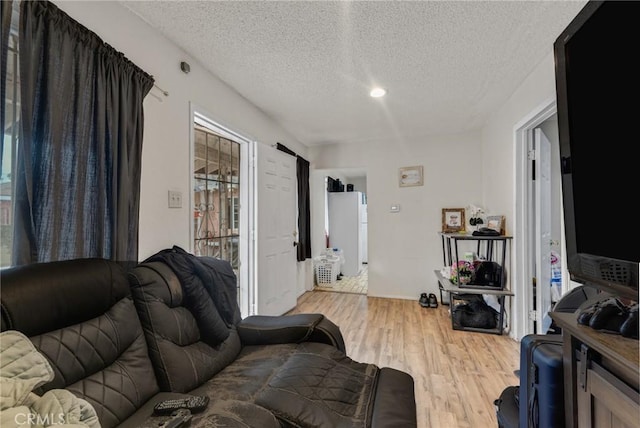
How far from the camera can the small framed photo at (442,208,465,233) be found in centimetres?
389

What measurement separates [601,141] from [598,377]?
62 cm

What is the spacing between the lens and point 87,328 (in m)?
1.05

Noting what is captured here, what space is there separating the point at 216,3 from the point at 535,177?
293 centimetres

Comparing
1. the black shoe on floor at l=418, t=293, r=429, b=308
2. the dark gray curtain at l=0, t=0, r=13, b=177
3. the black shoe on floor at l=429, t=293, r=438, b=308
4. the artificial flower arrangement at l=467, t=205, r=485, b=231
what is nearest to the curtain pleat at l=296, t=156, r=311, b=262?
the black shoe on floor at l=418, t=293, r=429, b=308

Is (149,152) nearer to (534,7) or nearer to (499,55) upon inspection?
(534,7)

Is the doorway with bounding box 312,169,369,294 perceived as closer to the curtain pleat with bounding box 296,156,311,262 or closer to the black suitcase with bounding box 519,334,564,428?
the curtain pleat with bounding box 296,156,311,262

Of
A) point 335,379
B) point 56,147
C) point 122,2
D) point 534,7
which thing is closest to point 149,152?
point 56,147

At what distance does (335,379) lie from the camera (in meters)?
1.32

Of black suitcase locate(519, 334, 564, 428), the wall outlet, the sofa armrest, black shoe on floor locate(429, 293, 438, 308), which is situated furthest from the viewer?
black shoe on floor locate(429, 293, 438, 308)

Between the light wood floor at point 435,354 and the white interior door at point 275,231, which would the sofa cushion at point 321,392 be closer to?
the light wood floor at point 435,354

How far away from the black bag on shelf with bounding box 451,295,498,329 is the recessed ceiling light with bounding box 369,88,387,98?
2484mm

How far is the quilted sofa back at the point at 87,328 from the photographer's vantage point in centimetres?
90

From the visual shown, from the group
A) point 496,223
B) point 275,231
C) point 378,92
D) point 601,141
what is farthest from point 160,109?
point 496,223

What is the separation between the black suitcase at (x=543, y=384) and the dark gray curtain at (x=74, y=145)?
1.88 meters
